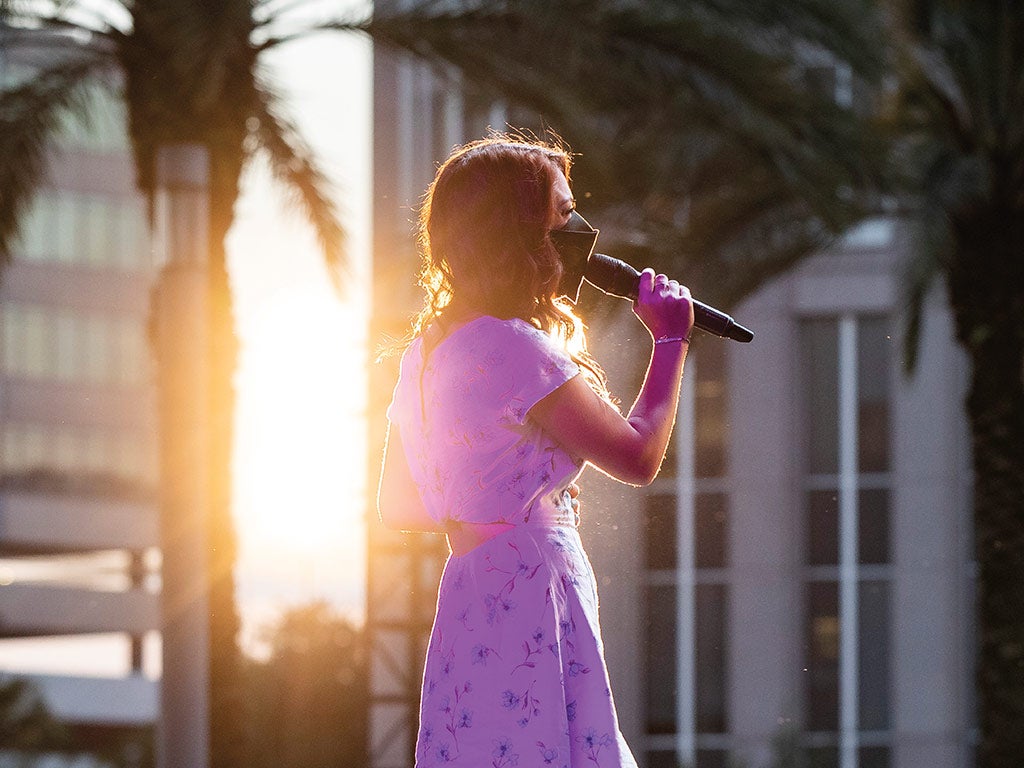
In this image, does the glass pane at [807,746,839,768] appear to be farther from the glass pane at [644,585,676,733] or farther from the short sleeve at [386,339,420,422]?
the short sleeve at [386,339,420,422]

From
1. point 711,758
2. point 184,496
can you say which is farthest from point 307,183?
point 711,758

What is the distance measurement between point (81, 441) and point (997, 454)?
1554 inches

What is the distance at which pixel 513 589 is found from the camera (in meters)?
2.14

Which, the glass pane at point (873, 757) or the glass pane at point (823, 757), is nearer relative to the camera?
the glass pane at point (823, 757)

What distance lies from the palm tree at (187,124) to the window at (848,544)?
496 inches

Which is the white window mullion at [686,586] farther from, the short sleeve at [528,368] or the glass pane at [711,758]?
the short sleeve at [528,368]

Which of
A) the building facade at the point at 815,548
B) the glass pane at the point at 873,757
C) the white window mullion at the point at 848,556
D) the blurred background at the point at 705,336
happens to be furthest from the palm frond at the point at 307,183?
the glass pane at the point at 873,757

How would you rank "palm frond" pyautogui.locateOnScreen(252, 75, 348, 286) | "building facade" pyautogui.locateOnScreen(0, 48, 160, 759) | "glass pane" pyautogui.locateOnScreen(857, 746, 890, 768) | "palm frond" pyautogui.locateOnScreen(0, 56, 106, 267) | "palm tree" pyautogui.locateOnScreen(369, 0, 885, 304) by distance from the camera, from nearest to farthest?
"palm tree" pyautogui.locateOnScreen(369, 0, 885, 304) < "palm frond" pyautogui.locateOnScreen(0, 56, 106, 267) < "palm frond" pyautogui.locateOnScreen(252, 75, 348, 286) < "glass pane" pyautogui.locateOnScreen(857, 746, 890, 768) < "building facade" pyautogui.locateOnScreen(0, 48, 160, 759)

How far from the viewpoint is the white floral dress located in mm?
2113

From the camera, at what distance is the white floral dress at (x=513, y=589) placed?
211 centimetres

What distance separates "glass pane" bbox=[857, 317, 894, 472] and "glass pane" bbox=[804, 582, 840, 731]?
1755mm

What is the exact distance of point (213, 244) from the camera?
9.30m

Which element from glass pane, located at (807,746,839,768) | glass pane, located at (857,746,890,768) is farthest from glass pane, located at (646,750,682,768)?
glass pane, located at (857,746,890,768)

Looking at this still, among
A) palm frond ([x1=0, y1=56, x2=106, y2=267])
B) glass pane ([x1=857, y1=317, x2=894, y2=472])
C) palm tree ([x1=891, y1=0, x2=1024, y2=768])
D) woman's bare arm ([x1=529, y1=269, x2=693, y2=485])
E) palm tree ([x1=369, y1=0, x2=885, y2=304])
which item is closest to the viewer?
woman's bare arm ([x1=529, y1=269, x2=693, y2=485])
